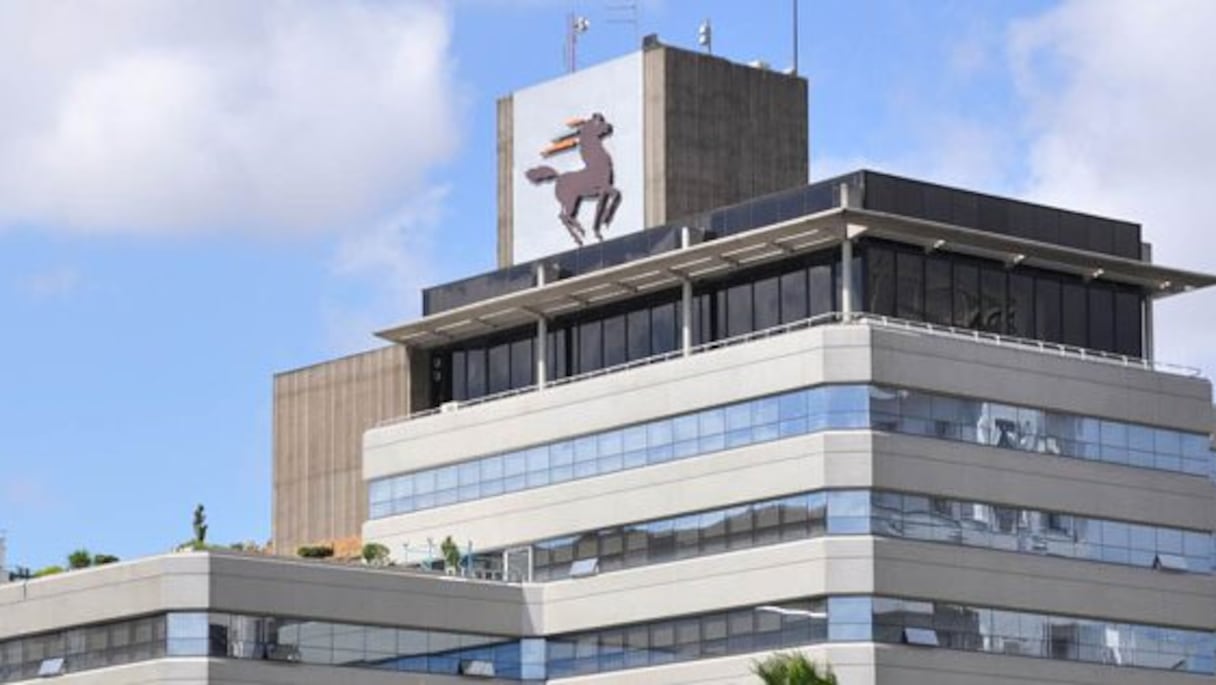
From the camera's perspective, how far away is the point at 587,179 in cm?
12212

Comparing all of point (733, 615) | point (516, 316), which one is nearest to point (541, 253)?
point (516, 316)

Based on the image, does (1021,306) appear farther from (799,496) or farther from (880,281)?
(799,496)

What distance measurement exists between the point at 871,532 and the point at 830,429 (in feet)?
11.5

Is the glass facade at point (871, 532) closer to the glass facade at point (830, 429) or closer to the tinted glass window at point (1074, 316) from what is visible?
the glass facade at point (830, 429)

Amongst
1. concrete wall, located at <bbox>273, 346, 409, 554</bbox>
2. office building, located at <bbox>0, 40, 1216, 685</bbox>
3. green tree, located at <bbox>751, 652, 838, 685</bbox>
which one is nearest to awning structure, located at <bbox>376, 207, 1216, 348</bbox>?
office building, located at <bbox>0, 40, 1216, 685</bbox>

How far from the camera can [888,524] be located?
10644cm

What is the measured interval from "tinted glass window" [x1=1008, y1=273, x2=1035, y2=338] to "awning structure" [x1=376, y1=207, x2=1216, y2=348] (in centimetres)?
70

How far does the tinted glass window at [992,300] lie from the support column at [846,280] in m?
5.44

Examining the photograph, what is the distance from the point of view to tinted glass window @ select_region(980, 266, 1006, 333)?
370 feet

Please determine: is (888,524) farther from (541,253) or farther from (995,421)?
(541,253)

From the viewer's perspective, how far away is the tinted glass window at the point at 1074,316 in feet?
376

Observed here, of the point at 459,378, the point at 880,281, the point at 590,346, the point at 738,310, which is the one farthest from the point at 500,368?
the point at 880,281

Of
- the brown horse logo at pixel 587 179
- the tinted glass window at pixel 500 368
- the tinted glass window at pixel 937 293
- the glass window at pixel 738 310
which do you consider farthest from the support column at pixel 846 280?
the tinted glass window at pixel 500 368

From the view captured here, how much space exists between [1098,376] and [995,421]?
4.59 metres
